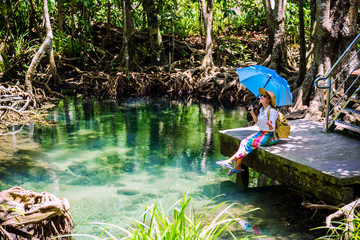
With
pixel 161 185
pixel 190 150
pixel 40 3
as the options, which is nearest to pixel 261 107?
pixel 161 185

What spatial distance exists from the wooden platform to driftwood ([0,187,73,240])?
97.8 inches

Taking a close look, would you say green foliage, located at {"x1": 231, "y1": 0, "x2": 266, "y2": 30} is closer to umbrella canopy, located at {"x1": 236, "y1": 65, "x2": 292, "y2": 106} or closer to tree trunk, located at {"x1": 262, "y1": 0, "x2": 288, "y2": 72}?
tree trunk, located at {"x1": 262, "y1": 0, "x2": 288, "y2": 72}

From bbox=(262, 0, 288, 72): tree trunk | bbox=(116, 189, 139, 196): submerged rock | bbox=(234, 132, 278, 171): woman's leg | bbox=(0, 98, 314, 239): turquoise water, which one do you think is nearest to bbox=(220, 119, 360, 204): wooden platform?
bbox=(234, 132, 278, 171): woman's leg

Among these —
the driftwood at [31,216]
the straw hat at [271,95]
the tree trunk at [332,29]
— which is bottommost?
the driftwood at [31,216]

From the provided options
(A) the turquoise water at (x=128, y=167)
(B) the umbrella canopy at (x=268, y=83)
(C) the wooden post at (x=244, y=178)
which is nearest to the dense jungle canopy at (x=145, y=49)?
(A) the turquoise water at (x=128, y=167)

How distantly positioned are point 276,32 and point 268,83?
22.9ft

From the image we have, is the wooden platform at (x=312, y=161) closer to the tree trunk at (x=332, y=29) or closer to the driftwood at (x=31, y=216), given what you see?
the driftwood at (x=31, y=216)

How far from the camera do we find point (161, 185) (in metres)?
5.88

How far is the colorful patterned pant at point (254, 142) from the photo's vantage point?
5.10m

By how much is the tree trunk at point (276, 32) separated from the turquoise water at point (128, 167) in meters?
2.49

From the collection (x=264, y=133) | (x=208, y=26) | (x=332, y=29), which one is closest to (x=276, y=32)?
(x=208, y=26)

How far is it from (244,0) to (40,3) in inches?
357

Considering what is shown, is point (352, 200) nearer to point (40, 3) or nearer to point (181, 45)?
point (181, 45)

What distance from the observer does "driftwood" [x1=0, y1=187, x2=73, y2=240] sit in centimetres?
327
